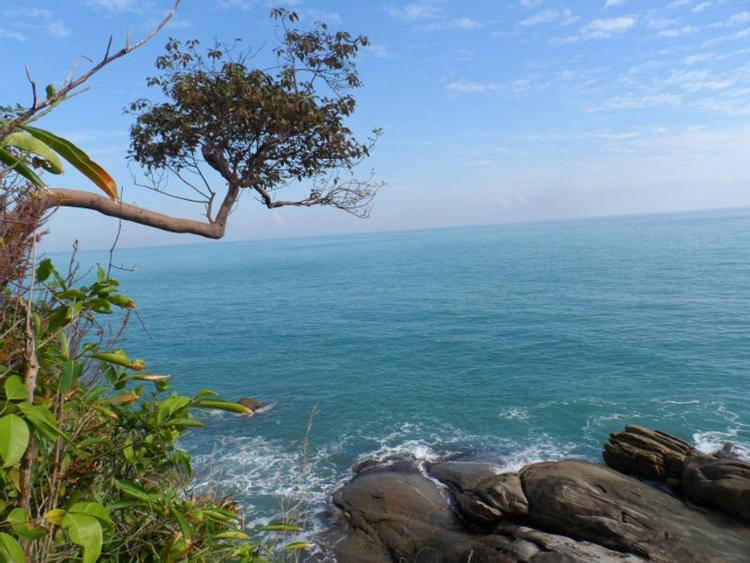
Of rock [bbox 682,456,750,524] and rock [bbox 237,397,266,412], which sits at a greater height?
rock [bbox 682,456,750,524]

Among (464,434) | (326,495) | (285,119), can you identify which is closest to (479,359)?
(464,434)

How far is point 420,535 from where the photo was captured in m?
13.4

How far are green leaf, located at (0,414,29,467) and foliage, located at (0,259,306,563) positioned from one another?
1.33 ft

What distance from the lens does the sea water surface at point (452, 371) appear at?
64.4 feet

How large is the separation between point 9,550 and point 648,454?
19.2 metres

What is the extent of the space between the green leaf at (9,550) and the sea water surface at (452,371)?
1.64 metres

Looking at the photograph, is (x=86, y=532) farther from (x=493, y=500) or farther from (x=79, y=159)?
(x=493, y=500)

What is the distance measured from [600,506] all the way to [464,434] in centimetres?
912

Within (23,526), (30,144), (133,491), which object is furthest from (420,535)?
(30,144)

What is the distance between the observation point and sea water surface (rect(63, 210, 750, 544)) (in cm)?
1964

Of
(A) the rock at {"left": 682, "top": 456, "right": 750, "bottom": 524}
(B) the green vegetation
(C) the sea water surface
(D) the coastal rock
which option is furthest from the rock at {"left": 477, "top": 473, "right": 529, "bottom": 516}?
(B) the green vegetation

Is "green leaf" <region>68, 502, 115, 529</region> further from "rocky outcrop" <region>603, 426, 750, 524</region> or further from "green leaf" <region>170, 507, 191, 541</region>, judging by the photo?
"rocky outcrop" <region>603, 426, 750, 524</region>

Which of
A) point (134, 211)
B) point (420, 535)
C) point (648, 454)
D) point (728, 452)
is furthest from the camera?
point (728, 452)

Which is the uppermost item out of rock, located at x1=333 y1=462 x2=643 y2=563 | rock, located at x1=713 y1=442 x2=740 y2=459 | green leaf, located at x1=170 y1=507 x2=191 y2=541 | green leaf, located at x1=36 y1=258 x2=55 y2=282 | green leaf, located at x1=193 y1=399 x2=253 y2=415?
green leaf, located at x1=36 y1=258 x2=55 y2=282
